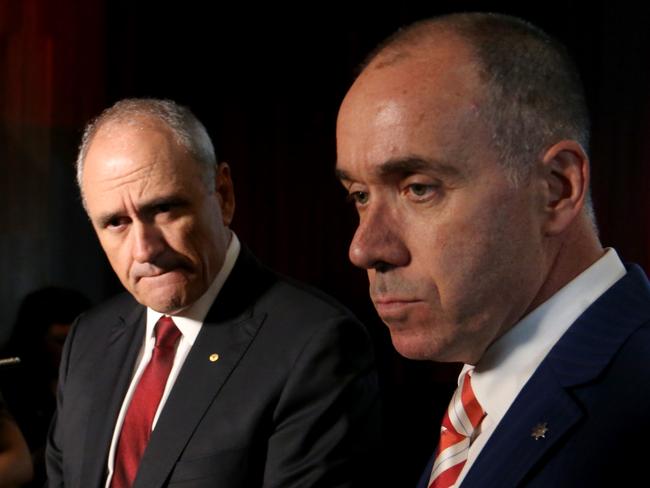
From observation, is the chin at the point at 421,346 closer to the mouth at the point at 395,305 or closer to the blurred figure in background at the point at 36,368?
the mouth at the point at 395,305

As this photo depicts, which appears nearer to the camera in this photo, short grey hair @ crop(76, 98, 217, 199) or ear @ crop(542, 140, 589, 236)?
ear @ crop(542, 140, 589, 236)

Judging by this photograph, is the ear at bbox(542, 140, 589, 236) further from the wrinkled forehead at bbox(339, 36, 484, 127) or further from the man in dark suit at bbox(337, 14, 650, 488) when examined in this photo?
the wrinkled forehead at bbox(339, 36, 484, 127)

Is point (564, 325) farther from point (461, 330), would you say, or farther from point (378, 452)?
point (378, 452)

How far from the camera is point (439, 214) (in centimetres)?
96

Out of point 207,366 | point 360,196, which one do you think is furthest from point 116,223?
point 360,196

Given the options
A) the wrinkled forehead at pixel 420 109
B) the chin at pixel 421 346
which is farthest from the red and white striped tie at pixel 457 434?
the wrinkled forehead at pixel 420 109

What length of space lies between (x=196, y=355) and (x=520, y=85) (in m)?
1.07

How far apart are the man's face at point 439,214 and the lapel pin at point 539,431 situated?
119 millimetres

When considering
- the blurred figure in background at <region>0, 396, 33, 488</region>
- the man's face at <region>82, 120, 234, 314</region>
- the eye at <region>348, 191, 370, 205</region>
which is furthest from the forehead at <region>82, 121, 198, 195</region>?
the eye at <region>348, 191, 370, 205</region>

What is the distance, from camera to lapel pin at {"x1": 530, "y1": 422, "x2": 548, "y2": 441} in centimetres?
92

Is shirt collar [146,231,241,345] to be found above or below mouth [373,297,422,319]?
below

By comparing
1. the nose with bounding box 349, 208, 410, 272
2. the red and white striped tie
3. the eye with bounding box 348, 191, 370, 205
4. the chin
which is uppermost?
the eye with bounding box 348, 191, 370, 205

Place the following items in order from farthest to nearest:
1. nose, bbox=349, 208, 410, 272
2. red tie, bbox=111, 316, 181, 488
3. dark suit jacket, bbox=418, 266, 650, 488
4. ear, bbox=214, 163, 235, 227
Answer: ear, bbox=214, 163, 235, 227 < red tie, bbox=111, 316, 181, 488 < nose, bbox=349, 208, 410, 272 < dark suit jacket, bbox=418, 266, 650, 488

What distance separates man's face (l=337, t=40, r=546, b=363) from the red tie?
968mm
